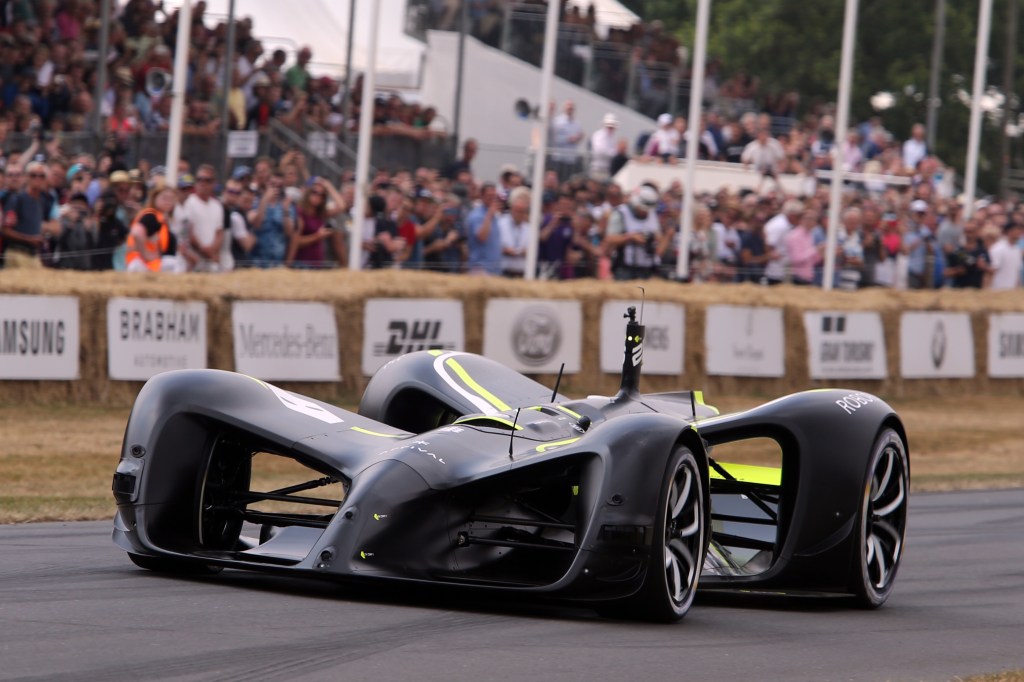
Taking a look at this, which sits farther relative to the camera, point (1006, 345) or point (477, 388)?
point (1006, 345)

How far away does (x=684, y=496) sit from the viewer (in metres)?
6.54

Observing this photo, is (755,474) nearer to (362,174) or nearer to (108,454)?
(108,454)

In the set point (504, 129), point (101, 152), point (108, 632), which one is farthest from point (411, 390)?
point (504, 129)

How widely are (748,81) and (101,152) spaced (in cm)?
1863

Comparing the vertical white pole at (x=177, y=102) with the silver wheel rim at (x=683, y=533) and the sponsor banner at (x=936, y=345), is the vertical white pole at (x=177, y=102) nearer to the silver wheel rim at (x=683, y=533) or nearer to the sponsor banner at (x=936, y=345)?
the sponsor banner at (x=936, y=345)

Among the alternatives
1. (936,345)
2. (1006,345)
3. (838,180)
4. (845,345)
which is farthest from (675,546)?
A: (1006,345)

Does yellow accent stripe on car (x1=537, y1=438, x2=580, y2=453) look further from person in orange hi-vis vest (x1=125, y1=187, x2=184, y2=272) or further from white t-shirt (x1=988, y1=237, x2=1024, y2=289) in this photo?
white t-shirt (x1=988, y1=237, x2=1024, y2=289)

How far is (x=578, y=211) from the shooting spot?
69.1 ft

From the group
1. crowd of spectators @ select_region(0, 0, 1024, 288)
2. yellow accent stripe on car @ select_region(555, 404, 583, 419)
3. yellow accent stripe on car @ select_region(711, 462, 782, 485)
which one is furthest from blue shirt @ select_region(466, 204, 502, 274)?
yellow accent stripe on car @ select_region(555, 404, 583, 419)

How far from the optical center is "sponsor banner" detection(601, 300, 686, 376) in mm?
19203

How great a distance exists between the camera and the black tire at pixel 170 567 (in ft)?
22.7

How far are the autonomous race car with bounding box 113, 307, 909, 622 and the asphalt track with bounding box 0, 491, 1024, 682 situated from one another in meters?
0.17

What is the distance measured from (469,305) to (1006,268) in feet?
35.4

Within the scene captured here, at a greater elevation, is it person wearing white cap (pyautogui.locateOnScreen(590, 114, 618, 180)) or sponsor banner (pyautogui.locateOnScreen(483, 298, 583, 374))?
person wearing white cap (pyautogui.locateOnScreen(590, 114, 618, 180))
